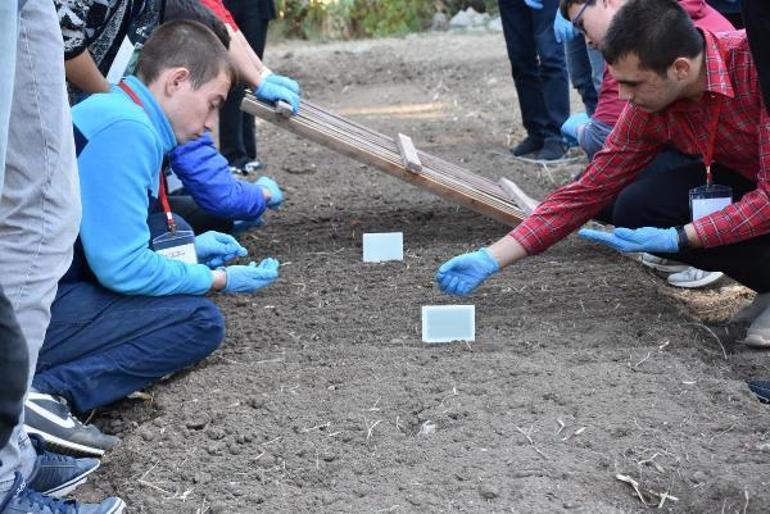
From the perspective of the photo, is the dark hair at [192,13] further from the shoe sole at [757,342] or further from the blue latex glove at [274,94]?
the shoe sole at [757,342]

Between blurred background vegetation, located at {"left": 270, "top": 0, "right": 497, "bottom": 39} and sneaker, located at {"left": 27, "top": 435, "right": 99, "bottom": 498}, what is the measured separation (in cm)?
1023

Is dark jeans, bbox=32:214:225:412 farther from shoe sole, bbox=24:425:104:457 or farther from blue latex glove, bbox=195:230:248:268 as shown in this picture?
blue latex glove, bbox=195:230:248:268

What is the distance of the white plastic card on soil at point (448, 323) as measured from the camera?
11.5 ft

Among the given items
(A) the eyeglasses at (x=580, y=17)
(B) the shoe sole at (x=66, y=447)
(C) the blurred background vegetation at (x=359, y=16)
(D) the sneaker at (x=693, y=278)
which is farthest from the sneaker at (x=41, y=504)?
A: (C) the blurred background vegetation at (x=359, y=16)

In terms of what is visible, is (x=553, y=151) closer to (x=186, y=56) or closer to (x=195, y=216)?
(x=195, y=216)

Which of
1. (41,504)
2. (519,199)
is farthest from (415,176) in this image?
(41,504)

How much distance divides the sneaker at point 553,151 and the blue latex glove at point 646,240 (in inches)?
103

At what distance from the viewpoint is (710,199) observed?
141 inches

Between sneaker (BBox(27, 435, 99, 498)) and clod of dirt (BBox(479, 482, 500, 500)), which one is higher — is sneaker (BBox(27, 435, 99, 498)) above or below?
below

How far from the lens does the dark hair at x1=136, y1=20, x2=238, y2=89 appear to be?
332 centimetres

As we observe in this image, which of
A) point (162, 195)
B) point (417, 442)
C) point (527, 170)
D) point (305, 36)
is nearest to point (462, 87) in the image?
point (527, 170)

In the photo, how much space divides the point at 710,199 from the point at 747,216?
209 millimetres

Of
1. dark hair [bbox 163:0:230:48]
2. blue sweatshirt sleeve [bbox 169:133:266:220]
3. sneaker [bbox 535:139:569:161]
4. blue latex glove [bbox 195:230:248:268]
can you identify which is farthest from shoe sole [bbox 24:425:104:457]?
sneaker [bbox 535:139:569:161]

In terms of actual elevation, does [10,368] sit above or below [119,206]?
above
